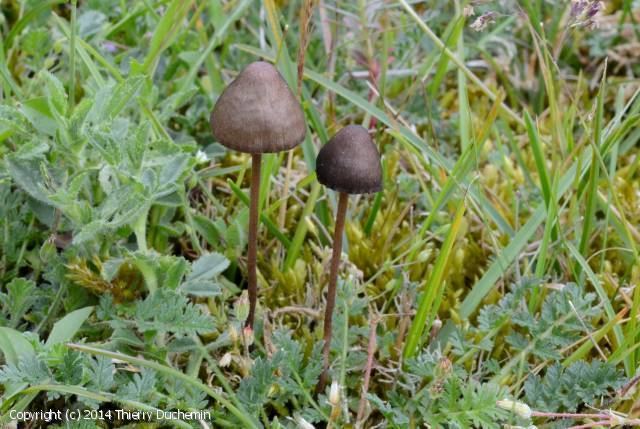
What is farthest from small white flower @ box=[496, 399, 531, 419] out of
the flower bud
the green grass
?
the flower bud

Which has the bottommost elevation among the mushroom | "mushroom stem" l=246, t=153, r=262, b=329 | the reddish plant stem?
the reddish plant stem

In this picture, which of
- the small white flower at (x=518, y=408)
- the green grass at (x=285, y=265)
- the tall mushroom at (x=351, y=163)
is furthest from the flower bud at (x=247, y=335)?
the small white flower at (x=518, y=408)

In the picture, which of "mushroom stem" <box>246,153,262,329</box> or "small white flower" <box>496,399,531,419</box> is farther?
"mushroom stem" <box>246,153,262,329</box>

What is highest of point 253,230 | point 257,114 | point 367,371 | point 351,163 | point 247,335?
point 257,114

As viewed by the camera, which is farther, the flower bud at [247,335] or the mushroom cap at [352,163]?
the flower bud at [247,335]

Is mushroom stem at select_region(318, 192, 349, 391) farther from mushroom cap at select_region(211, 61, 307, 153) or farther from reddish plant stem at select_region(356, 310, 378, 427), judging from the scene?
mushroom cap at select_region(211, 61, 307, 153)

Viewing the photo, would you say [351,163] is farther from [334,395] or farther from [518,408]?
[518,408]

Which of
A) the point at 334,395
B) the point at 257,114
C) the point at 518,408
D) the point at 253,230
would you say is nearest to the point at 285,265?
the point at 253,230

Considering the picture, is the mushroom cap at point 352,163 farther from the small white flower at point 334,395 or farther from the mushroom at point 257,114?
the small white flower at point 334,395

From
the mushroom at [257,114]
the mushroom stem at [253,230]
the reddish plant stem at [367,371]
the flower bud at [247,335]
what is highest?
the mushroom at [257,114]
